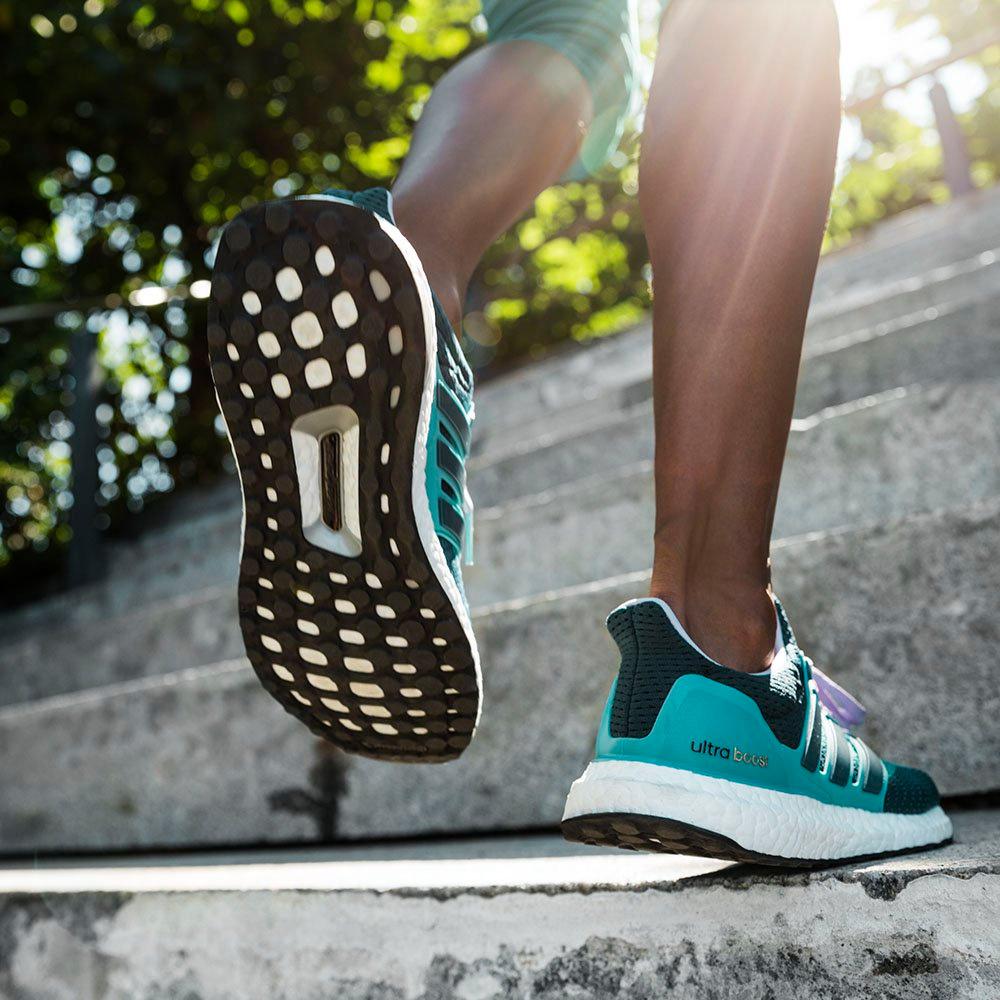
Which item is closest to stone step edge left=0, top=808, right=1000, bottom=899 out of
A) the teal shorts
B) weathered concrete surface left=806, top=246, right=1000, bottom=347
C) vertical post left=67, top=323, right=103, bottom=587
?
the teal shorts

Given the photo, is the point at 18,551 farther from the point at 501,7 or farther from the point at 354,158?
the point at 501,7

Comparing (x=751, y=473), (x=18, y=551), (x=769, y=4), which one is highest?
(x=769, y=4)

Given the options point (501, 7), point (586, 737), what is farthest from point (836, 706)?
point (501, 7)

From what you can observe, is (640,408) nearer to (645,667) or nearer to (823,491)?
(823,491)

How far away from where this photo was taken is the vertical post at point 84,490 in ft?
12.5

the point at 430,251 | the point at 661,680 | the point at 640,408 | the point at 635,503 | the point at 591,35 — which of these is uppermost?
the point at 591,35

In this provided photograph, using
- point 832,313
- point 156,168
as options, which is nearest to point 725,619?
point 832,313

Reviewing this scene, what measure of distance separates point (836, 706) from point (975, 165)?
1032 centimetres

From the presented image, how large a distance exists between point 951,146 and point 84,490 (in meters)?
3.88

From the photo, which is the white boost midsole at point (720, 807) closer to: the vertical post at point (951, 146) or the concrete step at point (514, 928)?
the concrete step at point (514, 928)

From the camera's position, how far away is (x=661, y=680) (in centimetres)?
82

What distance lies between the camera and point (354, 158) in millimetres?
5777

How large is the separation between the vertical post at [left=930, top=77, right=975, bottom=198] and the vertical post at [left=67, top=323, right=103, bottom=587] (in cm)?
364

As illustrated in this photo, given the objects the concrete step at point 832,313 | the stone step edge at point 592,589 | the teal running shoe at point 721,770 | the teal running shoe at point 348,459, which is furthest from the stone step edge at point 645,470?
the concrete step at point 832,313
